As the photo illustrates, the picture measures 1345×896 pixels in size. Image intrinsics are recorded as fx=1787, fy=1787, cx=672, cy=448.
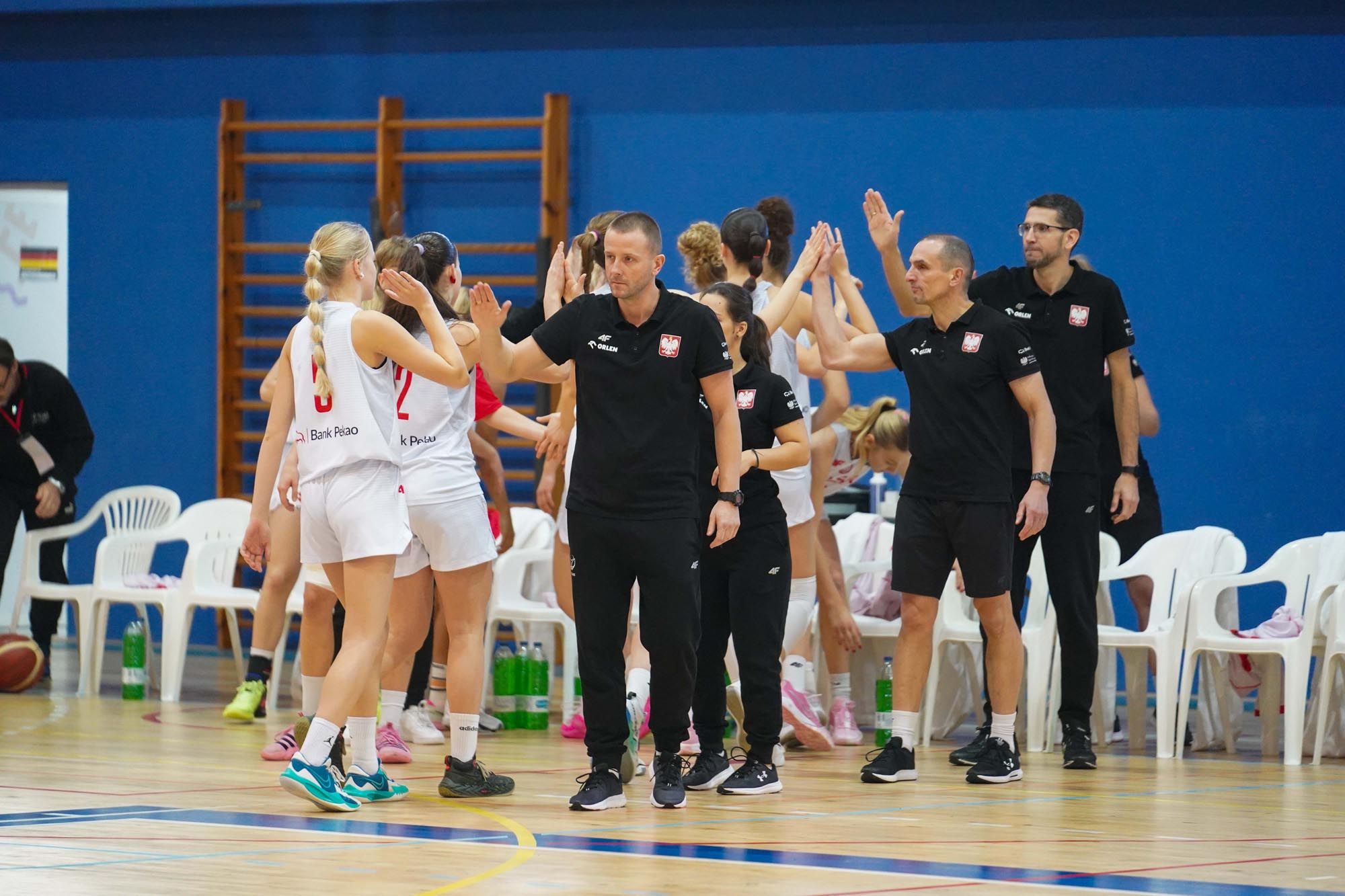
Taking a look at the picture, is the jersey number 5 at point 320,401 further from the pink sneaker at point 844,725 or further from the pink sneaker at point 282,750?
the pink sneaker at point 844,725

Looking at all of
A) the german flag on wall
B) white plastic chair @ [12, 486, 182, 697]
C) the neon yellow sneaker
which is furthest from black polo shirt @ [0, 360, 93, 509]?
the german flag on wall

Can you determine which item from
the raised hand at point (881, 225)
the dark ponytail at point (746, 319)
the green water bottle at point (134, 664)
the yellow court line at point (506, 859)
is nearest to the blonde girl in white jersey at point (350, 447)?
the yellow court line at point (506, 859)

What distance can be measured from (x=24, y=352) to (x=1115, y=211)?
6778mm

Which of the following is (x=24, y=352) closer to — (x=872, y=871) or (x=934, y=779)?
(x=934, y=779)

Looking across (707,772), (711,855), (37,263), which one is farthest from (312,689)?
(37,263)

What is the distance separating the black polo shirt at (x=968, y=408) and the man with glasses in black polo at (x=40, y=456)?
4772 mm

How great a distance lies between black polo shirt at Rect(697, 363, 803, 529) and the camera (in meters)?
5.06

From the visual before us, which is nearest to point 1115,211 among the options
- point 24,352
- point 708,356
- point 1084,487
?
point 1084,487

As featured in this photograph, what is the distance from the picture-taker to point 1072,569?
5992mm

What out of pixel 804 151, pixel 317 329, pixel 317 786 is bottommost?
pixel 317 786

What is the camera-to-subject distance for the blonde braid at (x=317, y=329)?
447 centimetres

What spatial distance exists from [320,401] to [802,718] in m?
2.15

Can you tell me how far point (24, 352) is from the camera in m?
11.3

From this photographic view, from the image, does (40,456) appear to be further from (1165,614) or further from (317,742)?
(1165,614)
